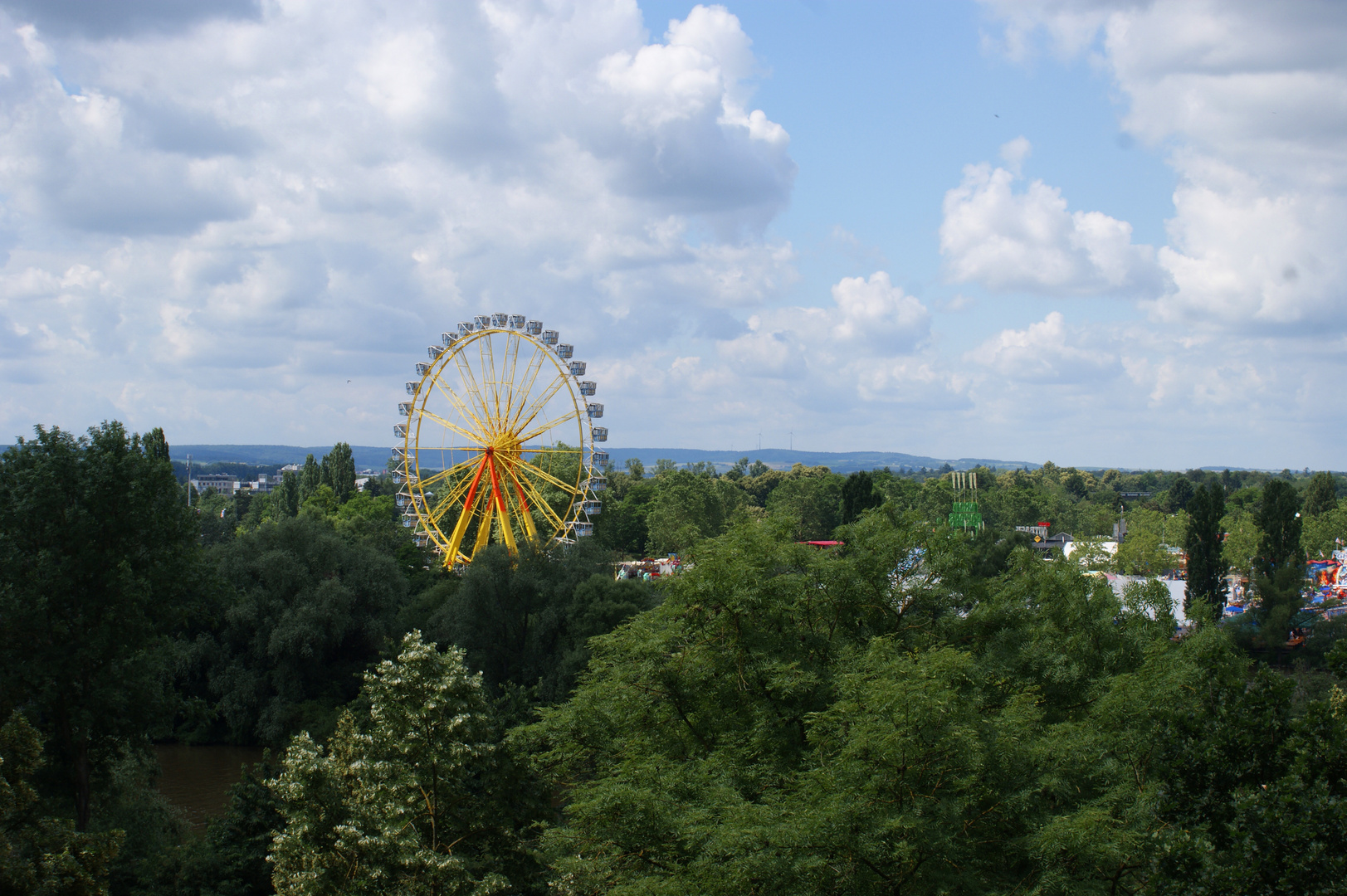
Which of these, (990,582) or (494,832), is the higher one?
(990,582)

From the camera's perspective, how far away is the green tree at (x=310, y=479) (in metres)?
Result: 93.7

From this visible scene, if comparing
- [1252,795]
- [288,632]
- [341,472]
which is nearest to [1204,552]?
[288,632]

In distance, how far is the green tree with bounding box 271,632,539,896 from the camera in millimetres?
14289

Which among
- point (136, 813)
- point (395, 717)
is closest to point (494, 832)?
point (395, 717)

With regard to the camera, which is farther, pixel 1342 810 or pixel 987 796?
pixel 987 796

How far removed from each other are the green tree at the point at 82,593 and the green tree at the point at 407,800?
8.43 meters

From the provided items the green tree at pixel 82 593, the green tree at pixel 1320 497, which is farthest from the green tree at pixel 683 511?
the green tree at pixel 1320 497

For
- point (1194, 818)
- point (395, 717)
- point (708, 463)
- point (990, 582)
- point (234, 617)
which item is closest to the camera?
point (1194, 818)

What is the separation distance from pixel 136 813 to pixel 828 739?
17334mm

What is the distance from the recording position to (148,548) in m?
23.1

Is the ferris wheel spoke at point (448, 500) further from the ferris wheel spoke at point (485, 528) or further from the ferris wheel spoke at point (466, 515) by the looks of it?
the ferris wheel spoke at point (485, 528)

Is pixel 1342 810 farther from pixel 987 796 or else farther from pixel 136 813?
pixel 136 813

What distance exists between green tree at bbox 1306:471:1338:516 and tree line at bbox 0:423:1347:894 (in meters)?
81.3

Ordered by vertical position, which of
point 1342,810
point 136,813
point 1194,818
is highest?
point 1342,810
